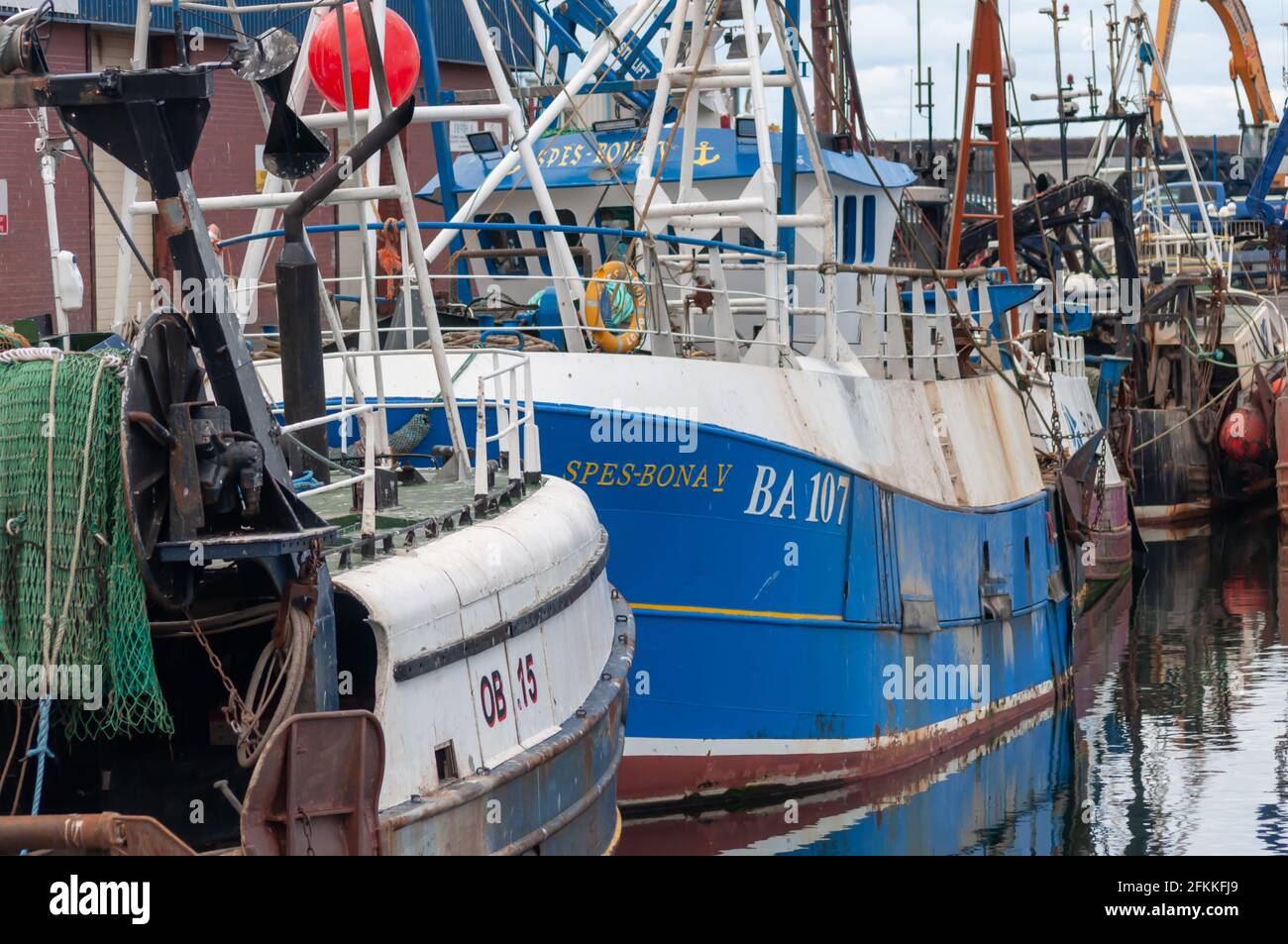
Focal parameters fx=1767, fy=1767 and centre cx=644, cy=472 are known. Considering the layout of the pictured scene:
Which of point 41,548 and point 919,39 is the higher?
point 919,39

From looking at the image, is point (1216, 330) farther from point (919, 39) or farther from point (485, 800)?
point (485, 800)

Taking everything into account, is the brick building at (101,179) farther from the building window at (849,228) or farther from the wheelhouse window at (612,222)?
the building window at (849,228)

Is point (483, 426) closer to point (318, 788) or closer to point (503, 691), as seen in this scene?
point (503, 691)

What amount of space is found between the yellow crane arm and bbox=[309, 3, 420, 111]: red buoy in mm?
33958

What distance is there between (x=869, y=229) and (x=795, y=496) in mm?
5229

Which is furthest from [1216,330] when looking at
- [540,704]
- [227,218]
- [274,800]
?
[274,800]

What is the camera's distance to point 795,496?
11.2m

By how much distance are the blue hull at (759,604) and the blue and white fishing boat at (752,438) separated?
16 mm

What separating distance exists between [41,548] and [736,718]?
664 cm

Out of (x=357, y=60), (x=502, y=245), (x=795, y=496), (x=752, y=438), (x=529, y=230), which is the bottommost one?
(x=795, y=496)

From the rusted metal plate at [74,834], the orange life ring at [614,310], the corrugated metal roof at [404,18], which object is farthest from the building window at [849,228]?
the rusted metal plate at [74,834]

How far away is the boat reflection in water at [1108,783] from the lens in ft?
37.8

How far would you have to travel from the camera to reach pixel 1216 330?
32156 millimetres

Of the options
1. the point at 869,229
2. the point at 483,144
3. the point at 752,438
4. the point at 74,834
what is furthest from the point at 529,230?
the point at 74,834
